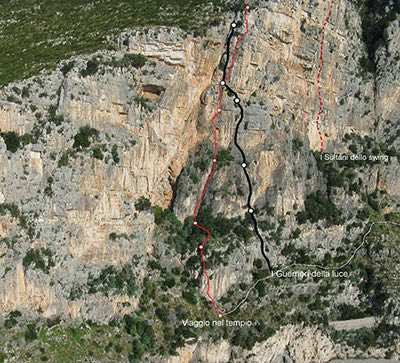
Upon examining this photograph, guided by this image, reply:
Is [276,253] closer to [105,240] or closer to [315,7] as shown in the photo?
[105,240]

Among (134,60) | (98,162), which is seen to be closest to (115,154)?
(98,162)

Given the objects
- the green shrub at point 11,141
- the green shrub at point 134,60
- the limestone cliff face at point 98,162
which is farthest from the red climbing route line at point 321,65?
the green shrub at point 11,141

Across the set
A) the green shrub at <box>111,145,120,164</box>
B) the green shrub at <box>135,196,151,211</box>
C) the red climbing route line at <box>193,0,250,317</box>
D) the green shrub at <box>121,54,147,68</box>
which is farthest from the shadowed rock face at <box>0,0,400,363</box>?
the red climbing route line at <box>193,0,250,317</box>

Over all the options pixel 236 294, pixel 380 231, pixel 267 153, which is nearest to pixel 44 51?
pixel 267 153

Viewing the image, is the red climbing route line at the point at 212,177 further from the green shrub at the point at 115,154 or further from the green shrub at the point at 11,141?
the green shrub at the point at 11,141

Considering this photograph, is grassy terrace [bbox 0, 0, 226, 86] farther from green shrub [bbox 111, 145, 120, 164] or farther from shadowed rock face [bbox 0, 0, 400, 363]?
green shrub [bbox 111, 145, 120, 164]

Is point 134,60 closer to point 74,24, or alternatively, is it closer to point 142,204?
point 74,24
